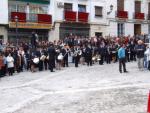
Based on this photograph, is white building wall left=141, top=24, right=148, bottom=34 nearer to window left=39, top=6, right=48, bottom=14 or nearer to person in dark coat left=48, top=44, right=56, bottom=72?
window left=39, top=6, right=48, bottom=14

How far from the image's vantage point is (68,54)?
3102cm

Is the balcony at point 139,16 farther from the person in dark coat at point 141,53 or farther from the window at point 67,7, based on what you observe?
the person in dark coat at point 141,53

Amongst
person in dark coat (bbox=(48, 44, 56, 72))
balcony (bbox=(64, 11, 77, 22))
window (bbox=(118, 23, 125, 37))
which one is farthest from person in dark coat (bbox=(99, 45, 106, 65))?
window (bbox=(118, 23, 125, 37))

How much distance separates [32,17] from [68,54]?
11146mm

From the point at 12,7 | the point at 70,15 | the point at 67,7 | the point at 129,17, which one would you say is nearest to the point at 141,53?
the point at 12,7

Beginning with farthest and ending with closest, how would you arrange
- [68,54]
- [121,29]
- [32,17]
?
1. [121,29]
2. [32,17]
3. [68,54]

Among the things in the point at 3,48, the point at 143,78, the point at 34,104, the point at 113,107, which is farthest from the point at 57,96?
the point at 3,48

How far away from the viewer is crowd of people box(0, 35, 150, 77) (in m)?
26.5

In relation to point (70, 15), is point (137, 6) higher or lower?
higher

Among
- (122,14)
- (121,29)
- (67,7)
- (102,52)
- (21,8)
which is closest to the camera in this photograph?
(102,52)

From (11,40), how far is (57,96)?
22229mm

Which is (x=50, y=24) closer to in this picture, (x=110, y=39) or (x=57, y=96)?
(x=110, y=39)

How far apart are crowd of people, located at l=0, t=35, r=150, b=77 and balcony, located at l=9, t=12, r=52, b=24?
21.1ft

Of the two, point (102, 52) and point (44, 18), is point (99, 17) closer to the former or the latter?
point (44, 18)
